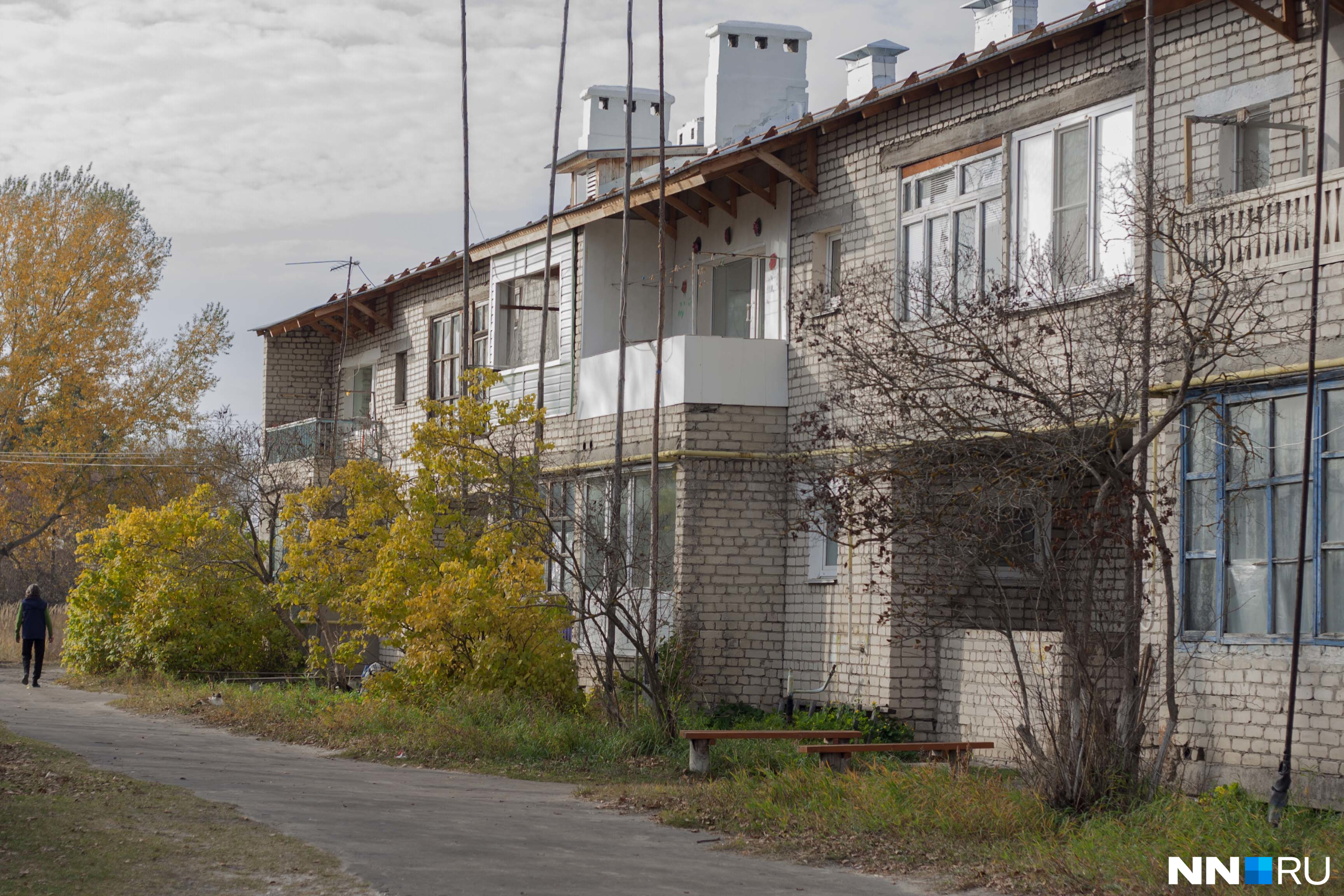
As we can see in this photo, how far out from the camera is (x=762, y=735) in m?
12.4

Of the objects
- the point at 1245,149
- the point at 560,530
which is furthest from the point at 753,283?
the point at 1245,149

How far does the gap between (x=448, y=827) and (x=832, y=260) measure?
9.41 m

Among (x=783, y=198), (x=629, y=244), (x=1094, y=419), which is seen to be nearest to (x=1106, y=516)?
(x=1094, y=419)

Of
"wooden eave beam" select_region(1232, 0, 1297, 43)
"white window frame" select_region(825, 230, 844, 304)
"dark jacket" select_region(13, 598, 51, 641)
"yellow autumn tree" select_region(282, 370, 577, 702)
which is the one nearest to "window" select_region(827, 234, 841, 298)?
"white window frame" select_region(825, 230, 844, 304)

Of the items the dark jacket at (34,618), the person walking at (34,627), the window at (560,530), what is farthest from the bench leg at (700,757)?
the dark jacket at (34,618)

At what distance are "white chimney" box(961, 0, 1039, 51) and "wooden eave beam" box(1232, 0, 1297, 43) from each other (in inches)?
402

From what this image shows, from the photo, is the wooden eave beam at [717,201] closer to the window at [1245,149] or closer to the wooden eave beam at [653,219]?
the wooden eave beam at [653,219]

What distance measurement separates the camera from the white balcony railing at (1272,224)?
10.5 m

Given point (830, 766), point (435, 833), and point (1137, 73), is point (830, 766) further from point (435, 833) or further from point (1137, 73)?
point (1137, 73)

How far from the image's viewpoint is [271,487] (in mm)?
24719

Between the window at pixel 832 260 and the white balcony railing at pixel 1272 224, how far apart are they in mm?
5948

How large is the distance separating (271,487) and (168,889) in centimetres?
1764

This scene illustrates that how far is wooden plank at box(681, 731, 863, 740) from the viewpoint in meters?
12.2

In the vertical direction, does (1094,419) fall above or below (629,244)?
below
